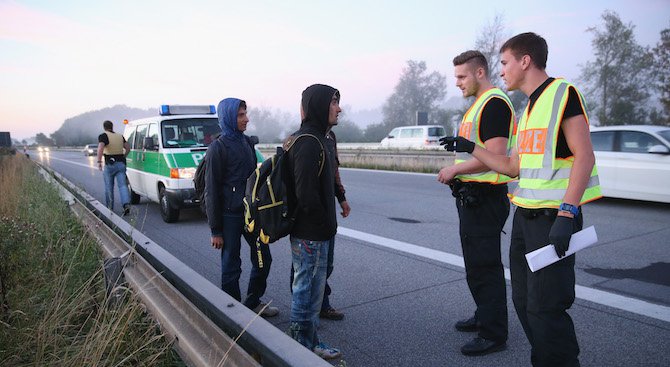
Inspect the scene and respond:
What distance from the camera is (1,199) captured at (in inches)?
303

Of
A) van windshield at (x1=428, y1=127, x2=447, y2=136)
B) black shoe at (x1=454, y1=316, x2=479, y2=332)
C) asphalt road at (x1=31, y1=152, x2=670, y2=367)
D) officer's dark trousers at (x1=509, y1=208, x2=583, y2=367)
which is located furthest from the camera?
van windshield at (x1=428, y1=127, x2=447, y2=136)

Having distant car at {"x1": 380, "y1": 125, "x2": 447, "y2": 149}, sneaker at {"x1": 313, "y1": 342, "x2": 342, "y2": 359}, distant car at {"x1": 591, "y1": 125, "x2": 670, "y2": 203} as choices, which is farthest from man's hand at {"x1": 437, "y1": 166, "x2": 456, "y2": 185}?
distant car at {"x1": 380, "y1": 125, "x2": 447, "y2": 149}

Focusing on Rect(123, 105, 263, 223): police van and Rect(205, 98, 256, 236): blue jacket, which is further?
Rect(123, 105, 263, 223): police van

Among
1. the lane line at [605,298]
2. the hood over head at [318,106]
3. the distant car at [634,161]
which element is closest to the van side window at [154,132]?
the lane line at [605,298]

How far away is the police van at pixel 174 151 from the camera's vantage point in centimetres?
809

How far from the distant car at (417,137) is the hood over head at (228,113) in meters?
21.7

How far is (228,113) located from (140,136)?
649cm

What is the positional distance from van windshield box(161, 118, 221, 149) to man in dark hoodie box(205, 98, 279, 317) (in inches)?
182

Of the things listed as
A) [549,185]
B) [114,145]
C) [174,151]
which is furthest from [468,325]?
[114,145]

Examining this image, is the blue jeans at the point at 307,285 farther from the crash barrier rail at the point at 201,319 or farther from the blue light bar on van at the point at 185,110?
the blue light bar on van at the point at 185,110

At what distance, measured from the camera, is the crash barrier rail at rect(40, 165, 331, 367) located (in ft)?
6.14

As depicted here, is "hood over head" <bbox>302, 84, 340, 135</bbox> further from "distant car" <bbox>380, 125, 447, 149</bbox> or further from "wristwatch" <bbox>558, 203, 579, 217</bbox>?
"distant car" <bbox>380, 125, 447, 149</bbox>

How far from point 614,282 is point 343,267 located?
2794mm

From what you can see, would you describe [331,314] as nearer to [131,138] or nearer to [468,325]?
[468,325]
